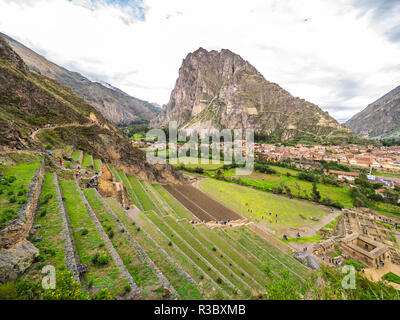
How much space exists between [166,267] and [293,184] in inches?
1771

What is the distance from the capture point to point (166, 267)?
30.6 feet

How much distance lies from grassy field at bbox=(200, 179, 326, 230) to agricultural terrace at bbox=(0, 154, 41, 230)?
2874 centimetres

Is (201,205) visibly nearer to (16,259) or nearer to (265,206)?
(265,206)

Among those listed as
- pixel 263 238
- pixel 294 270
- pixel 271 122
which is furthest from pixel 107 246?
pixel 271 122

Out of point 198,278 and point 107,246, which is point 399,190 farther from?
point 107,246

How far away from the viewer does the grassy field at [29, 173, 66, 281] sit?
629 cm

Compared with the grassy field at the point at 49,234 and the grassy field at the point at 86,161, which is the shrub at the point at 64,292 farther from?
the grassy field at the point at 86,161

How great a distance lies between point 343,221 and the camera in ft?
93.0

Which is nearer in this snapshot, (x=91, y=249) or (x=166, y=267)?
(x=91, y=249)

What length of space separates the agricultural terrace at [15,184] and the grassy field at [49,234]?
124 centimetres

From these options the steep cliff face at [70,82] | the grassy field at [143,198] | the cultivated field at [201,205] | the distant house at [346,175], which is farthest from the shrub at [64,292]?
the steep cliff face at [70,82]

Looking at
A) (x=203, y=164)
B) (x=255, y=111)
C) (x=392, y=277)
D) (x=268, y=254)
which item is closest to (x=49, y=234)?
(x=268, y=254)

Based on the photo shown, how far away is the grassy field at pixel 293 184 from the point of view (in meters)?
38.0

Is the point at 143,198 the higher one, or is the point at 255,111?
the point at 255,111
